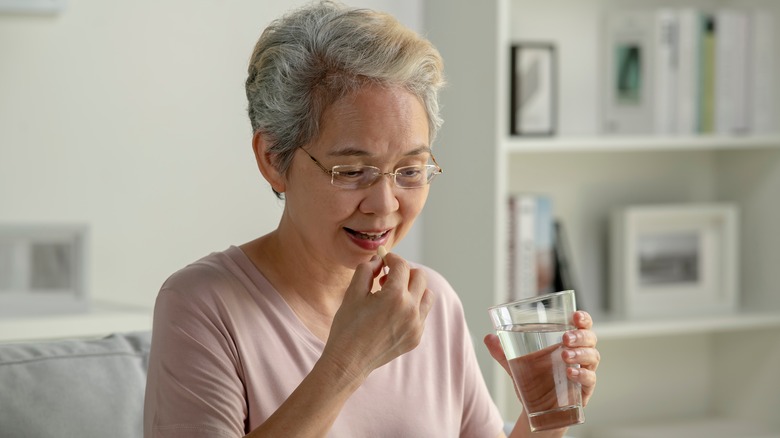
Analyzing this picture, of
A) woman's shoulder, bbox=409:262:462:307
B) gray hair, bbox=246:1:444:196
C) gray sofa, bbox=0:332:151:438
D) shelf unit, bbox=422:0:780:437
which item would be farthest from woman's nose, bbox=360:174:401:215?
shelf unit, bbox=422:0:780:437

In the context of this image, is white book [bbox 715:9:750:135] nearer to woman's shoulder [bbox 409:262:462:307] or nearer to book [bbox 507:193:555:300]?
book [bbox 507:193:555:300]

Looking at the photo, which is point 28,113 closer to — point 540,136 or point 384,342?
point 540,136

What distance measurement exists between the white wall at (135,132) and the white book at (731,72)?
1.17 meters

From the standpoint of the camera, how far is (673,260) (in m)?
3.23

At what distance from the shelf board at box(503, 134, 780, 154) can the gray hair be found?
1.21m

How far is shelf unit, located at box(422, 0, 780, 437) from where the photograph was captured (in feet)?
9.18

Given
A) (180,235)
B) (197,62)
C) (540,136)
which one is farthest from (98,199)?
(540,136)

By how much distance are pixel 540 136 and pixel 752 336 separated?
98 centimetres

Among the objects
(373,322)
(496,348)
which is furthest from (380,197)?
(496,348)

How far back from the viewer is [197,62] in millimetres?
2740

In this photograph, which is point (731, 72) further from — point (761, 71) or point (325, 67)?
point (325, 67)

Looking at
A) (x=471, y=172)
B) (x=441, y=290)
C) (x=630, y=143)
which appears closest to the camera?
(x=441, y=290)

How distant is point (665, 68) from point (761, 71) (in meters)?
0.29

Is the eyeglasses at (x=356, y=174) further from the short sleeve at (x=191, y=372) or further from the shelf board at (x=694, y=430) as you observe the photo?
the shelf board at (x=694, y=430)
